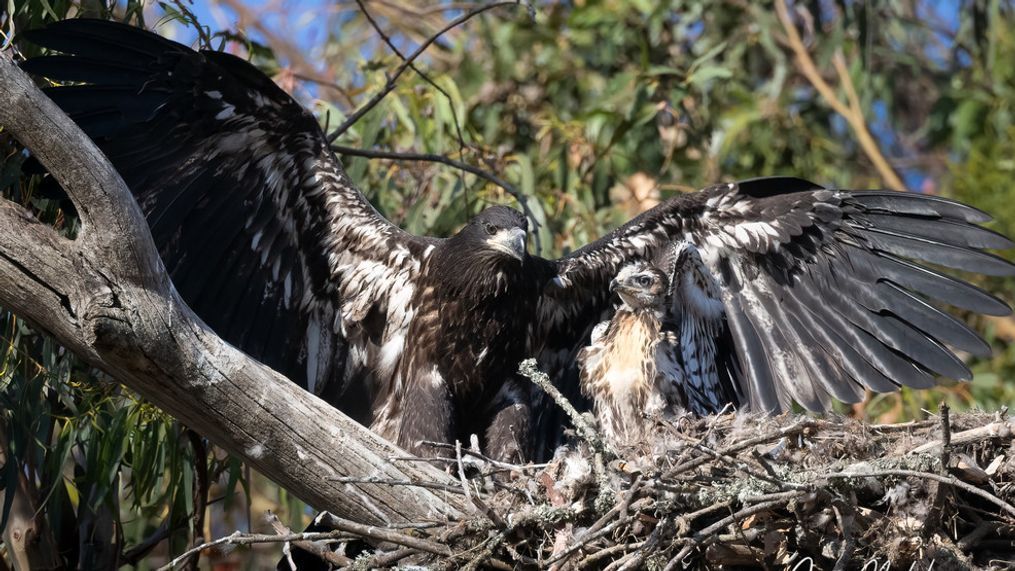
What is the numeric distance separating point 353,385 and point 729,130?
401 cm

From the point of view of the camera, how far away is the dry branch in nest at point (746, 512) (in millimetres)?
3963

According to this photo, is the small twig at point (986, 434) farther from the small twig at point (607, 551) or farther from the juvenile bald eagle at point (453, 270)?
the small twig at point (607, 551)

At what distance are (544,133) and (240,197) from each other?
2.67m

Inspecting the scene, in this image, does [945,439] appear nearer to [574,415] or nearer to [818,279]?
[574,415]

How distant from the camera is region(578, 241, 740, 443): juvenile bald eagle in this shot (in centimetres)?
529

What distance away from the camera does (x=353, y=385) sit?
5.57 m

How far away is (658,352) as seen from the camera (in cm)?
A: 538

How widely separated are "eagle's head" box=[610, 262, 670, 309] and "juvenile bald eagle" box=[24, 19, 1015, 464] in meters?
0.28

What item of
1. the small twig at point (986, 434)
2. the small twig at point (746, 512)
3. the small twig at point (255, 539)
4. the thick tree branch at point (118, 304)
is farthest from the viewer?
the small twig at point (986, 434)

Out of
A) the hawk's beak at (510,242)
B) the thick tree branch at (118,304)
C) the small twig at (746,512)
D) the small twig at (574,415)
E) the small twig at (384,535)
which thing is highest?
the hawk's beak at (510,242)

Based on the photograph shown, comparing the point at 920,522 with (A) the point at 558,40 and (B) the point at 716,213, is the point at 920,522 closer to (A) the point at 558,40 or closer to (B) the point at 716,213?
(B) the point at 716,213

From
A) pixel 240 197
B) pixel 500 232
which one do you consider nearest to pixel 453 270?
pixel 500 232

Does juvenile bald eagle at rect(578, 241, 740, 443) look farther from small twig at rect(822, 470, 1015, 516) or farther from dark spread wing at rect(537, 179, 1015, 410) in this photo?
small twig at rect(822, 470, 1015, 516)

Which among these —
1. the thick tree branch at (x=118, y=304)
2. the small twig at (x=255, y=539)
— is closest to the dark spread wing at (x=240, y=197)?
the thick tree branch at (x=118, y=304)
